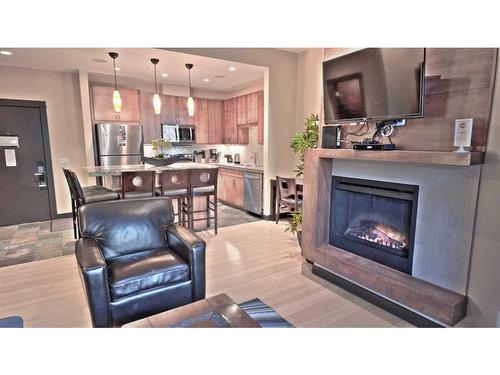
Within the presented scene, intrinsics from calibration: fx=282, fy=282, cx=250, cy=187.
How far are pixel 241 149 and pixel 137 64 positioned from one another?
9.75 feet

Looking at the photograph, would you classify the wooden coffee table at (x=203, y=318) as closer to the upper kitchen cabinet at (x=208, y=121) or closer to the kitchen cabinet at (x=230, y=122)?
the kitchen cabinet at (x=230, y=122)

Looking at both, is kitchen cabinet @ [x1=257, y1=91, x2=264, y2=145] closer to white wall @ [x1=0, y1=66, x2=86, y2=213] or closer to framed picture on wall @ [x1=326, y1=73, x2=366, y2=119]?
framed picture on wall @ [x1=326, y1=73, x2=366, y2=119]

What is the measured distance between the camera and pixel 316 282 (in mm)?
2902

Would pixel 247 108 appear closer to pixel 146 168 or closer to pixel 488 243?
pixel 146 168

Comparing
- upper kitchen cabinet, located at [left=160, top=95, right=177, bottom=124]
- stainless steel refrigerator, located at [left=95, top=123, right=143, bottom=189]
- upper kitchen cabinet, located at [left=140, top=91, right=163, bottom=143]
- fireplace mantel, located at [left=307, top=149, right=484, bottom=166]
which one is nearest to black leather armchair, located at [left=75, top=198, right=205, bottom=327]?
fireplace mantel, located at [left=307, top=149, right=484, bottom=166]

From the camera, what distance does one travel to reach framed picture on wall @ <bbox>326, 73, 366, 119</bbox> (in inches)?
100

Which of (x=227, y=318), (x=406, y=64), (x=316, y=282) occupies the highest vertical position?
(x=406, y=64)

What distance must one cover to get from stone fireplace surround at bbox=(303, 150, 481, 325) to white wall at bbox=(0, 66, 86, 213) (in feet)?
16.5

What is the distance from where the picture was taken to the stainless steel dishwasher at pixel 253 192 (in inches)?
205

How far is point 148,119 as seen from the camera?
19.5 feet

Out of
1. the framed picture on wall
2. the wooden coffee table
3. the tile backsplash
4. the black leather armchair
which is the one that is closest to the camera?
the wooden coffee table
